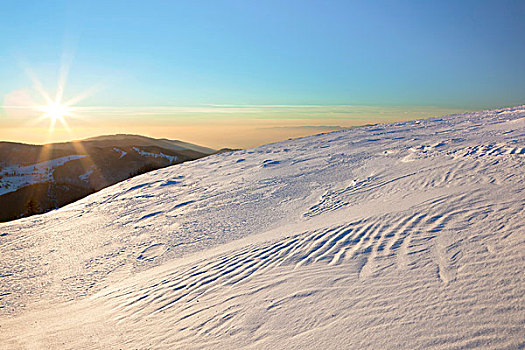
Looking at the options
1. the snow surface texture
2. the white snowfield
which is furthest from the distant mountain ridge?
the white snowfield

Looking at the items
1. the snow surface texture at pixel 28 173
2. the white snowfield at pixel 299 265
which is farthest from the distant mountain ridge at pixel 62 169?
the white snowfield at pixel 299 265

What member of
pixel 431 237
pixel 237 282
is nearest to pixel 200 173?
pixel 237 282

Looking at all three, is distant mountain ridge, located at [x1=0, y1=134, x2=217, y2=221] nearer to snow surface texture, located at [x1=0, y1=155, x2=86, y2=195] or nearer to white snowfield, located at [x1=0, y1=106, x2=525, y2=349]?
snow surface texture, located at [x1=0, y1=155, x2=86, y2=195]

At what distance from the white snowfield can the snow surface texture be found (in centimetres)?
3437

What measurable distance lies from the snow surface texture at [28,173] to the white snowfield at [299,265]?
34366 mm

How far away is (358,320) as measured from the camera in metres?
2.47

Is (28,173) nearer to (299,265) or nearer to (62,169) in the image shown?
(62,169)

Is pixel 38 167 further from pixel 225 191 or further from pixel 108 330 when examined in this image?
pixel 108 330

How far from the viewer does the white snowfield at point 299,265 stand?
2.44 metres

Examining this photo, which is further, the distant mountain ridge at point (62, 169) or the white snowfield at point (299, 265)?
the distant mountain ridge at point (62, 169)

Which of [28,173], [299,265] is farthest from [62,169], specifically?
[299,265]

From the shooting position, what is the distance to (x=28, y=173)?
1489 inches

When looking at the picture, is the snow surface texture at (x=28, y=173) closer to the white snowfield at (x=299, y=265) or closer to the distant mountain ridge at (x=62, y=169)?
the distant mountain ridge at (x=62, y=169)

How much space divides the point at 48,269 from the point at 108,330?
266 cm
